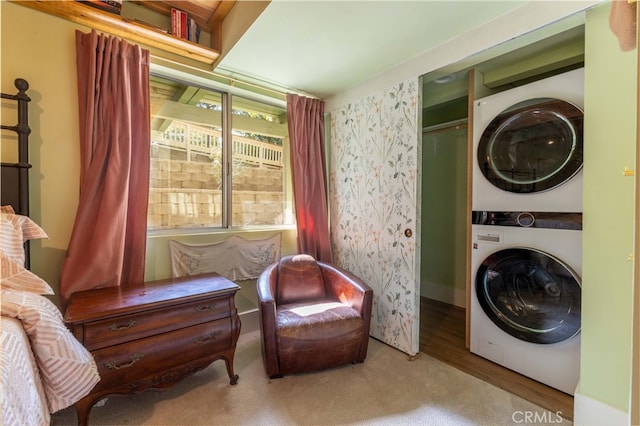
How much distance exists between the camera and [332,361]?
181 centimetres

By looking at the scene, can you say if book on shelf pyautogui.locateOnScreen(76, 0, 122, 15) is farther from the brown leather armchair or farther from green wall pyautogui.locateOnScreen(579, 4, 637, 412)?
green wall pyautogui.locateOnScreen(579, 4, 637, 412)

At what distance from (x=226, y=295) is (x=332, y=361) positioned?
844mm

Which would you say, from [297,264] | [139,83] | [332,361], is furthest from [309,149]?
[332,361]

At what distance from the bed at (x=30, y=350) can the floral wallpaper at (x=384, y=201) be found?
1.91 m

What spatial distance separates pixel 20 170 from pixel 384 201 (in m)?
2.38

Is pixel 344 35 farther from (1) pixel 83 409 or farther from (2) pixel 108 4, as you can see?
(1) pixel 83 409

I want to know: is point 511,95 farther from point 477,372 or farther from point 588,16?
point 477,372

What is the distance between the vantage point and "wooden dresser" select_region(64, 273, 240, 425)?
52.5 inches

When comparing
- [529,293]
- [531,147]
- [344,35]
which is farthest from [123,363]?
[531,147]

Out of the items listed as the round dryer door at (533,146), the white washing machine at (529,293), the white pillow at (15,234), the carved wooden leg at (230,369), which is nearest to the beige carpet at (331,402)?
the carved wooden leg at (230,369)

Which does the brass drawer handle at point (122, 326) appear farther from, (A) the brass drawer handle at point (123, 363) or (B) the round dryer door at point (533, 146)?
(B) the round dryer door at point (533, 146)

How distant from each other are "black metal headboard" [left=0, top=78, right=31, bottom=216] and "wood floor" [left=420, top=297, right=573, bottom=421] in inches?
113

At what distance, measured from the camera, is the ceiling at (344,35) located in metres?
1.50

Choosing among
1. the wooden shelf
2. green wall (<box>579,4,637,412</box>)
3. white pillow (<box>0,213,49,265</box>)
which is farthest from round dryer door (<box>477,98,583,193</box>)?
white pillow (<box>0,213,49,265</box>)
